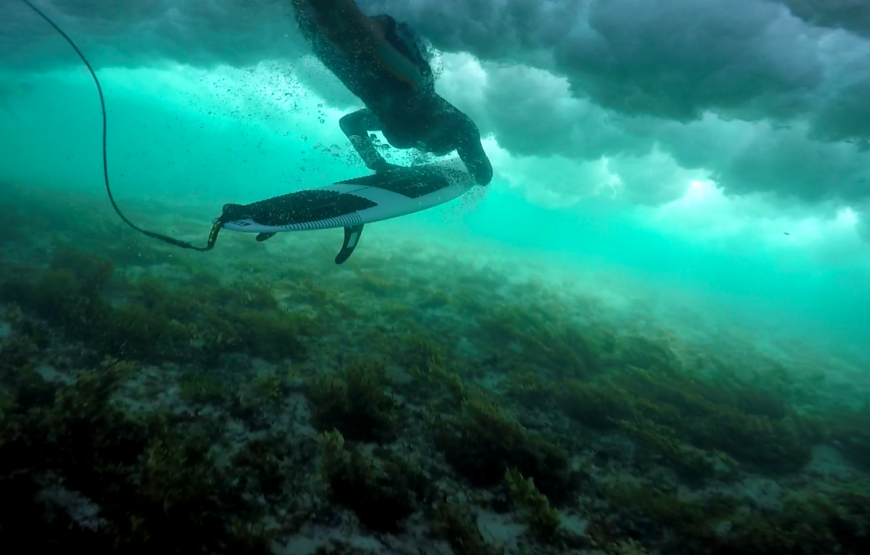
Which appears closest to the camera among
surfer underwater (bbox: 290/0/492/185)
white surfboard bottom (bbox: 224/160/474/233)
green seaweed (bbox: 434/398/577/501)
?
green seaweed (bbox: 434/398/577/501)

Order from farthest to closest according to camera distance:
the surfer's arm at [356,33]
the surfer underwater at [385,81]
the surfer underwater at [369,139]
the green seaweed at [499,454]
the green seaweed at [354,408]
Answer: the surfer underwater at [385,81] < the surfer's arm at [356,33] < the surfer underwater at [369,139] < the green seaweed at [354,408] < the green seaweed at [499,454]

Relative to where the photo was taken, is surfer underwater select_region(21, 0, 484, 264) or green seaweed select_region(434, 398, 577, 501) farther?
surfer underwater select_region(21, 0, 484, 264)

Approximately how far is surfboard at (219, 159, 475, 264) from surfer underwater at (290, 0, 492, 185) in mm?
854

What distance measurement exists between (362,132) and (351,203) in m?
5.24

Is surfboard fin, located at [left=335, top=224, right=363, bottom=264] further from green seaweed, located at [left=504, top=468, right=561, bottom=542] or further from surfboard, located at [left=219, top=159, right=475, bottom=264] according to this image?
green seaweed, located at [left=504, top=468, right=561, bottom=542]

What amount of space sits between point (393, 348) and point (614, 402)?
4487 millimetres

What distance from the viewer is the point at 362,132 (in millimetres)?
10523

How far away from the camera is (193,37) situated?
1867 cm

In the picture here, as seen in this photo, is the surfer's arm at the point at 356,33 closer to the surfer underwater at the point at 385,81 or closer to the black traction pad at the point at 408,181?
the surfer underwater at the point at 385,81

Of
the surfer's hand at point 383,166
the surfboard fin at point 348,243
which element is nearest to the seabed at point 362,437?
the surfboard fin at point 348,243

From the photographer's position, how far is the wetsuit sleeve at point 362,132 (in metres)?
10.3

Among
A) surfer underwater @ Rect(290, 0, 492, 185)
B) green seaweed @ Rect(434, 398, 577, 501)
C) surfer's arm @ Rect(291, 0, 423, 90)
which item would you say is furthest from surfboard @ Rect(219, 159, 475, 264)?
green seaweed @ Rect(434, 398, 577, 501)

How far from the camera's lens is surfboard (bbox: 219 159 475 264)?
16.6 feet

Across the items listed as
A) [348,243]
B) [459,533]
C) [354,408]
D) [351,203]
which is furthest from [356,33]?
[459,533]
